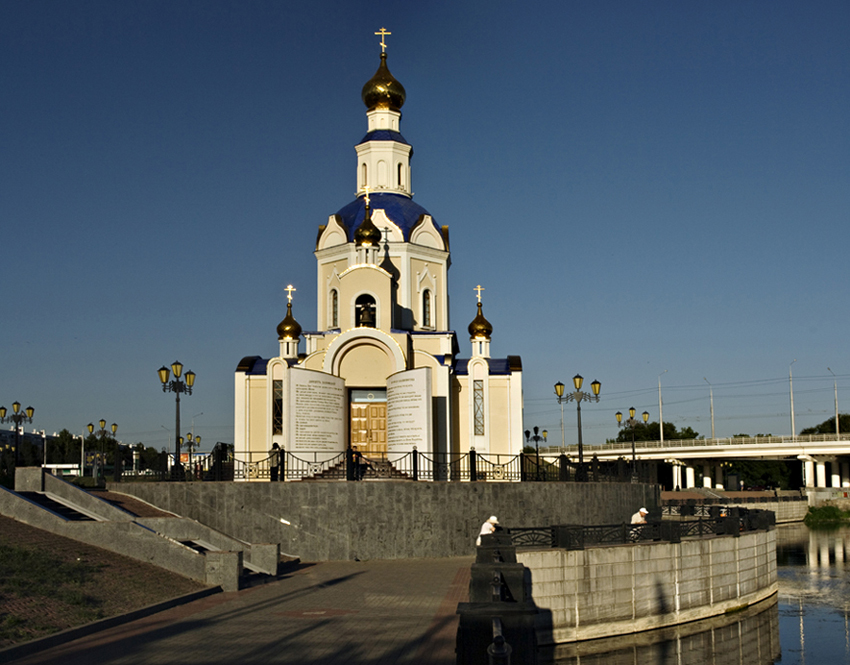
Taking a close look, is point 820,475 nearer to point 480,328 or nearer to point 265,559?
point 480,328

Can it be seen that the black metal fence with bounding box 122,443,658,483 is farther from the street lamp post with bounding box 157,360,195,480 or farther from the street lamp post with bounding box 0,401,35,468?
the street lamp post with bounding box 0,401,35,468

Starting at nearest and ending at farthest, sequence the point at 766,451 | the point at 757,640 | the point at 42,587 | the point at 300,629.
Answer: the point at 300,629
the point at 42,587
the point at 757,640
the point at 766,451

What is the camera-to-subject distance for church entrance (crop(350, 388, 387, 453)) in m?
30.8

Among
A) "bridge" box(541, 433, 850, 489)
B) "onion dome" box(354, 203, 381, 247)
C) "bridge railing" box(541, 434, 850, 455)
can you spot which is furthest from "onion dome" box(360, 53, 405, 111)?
"bridge railing" box(541, 434, 850, 455)

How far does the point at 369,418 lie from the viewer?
30.9 meters

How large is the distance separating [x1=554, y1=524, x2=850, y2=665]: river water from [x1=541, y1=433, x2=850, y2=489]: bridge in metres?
38.1

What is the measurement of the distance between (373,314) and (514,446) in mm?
6964

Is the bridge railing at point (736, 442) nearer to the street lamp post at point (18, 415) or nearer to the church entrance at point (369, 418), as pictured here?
the church entrance at point (369, 418)

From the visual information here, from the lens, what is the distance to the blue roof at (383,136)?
38.1 m

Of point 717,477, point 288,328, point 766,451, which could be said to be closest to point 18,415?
point 288,328

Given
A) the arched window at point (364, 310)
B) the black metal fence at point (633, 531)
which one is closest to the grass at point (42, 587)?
the black metal fence at point (633, 531)

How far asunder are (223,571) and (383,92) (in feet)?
87.0

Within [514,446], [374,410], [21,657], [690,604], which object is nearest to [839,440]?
[514,446]

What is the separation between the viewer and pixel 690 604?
17766 mm
